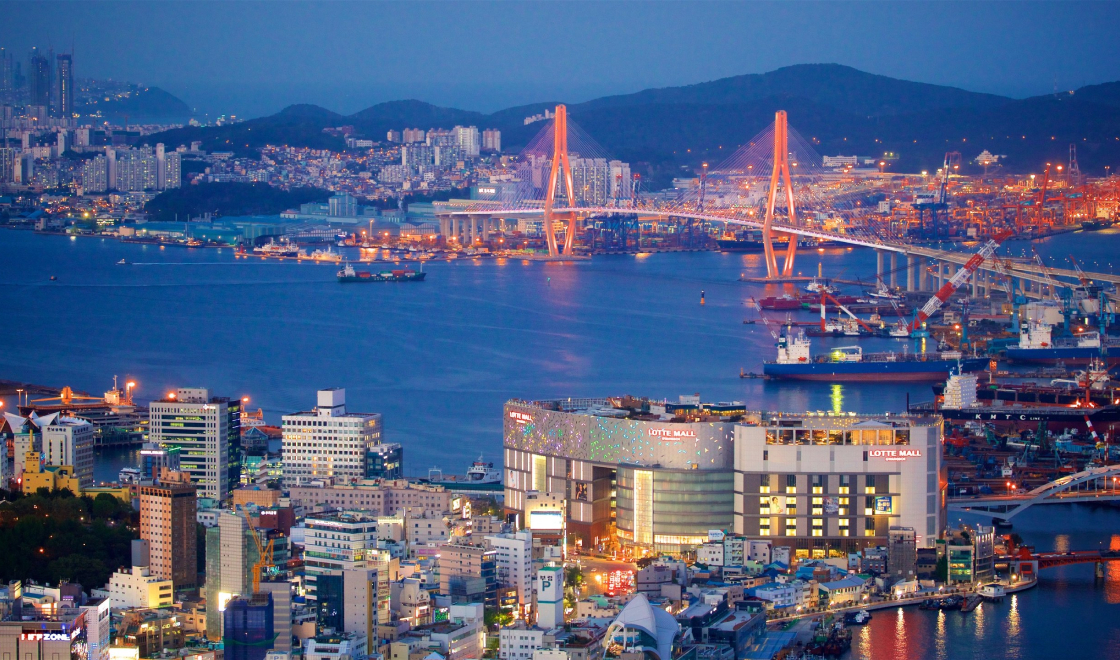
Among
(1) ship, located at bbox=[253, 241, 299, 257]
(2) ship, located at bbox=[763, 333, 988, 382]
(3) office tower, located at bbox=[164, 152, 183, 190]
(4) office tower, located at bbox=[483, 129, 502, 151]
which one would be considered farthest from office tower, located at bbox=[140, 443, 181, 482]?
(4) office tower, located at bbox=[483, 129, 502, 151]

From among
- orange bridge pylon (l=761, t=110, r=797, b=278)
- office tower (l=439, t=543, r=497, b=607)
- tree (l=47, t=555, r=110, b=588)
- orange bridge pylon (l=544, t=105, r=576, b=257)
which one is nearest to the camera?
office tower (l=439, t=543, r=497, b=607)

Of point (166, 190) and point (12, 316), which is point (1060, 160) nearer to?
point (166, 190)

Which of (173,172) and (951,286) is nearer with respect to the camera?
(951,286)

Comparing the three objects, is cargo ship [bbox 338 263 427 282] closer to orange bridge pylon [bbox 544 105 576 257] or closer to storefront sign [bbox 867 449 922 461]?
orange bridge pylon [bbox 544 105 576 257]

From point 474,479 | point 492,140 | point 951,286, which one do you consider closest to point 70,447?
point 474,479

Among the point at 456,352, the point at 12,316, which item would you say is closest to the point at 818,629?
the point at 456,352

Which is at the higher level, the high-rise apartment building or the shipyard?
the high-rise apartment building

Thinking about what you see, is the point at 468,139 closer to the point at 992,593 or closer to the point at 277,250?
the point at 277,250

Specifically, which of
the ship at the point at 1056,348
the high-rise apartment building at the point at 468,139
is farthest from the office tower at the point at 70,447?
the high-rise apartment building at the point at 468,139
